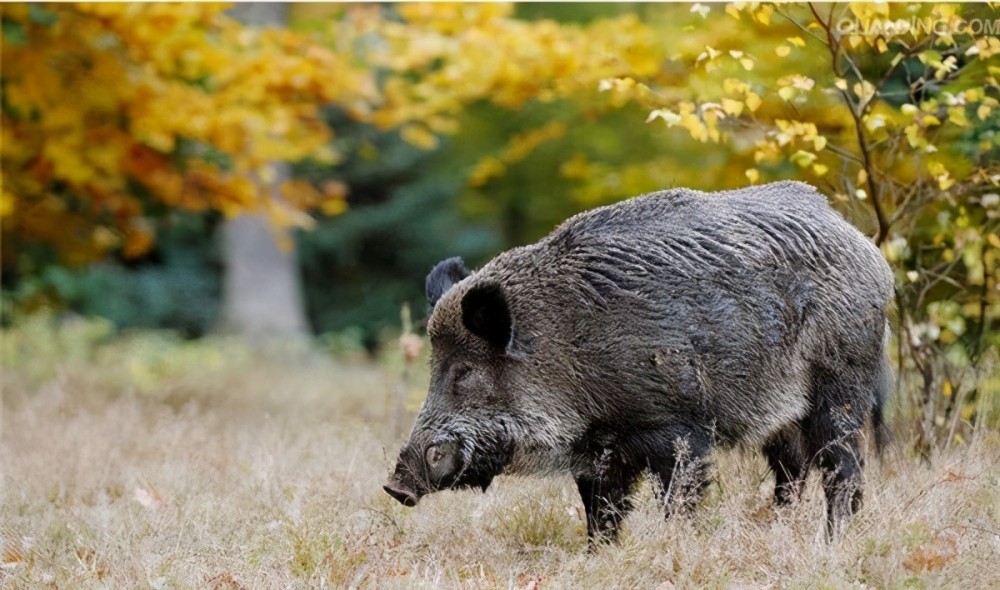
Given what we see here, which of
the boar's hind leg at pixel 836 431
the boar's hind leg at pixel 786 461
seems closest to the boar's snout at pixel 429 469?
the boar's hind leg at pixel 786 461

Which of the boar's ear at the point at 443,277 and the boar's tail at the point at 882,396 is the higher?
the boar's ear at the point at 443,277

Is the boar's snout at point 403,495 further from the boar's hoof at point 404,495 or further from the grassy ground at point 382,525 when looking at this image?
the grassy ground at point 382,525

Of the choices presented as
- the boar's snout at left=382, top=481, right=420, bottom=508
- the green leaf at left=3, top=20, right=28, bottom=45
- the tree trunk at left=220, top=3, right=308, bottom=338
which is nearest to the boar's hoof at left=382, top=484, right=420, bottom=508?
the boar's snout at left=382, top=481, right=420, bottom=508

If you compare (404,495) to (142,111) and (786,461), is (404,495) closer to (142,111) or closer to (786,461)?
(786,461)

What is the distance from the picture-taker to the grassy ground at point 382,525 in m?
4.71

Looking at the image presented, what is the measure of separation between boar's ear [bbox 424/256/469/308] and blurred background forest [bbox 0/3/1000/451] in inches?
49.3

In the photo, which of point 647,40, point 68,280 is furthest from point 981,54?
point 68,280

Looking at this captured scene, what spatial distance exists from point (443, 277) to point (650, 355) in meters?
1.24

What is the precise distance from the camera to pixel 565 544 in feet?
18.0

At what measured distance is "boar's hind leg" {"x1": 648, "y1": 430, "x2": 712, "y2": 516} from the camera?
201 inches

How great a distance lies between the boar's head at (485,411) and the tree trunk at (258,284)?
453 inches

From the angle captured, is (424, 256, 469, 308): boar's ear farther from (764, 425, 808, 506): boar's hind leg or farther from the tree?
the tree

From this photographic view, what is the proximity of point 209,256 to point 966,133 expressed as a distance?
46.4 feet

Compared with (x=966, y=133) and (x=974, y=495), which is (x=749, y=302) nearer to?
(x=974, y=495)
